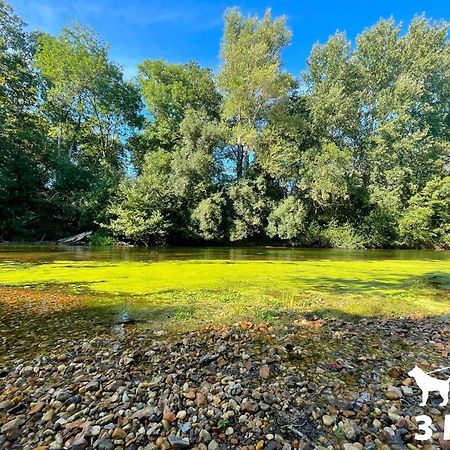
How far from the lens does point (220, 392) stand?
7.97ft

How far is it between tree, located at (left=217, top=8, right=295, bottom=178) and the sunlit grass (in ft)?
49.5

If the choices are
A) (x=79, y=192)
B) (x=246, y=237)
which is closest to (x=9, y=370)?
(x=246, y=237)

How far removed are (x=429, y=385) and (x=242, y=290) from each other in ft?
12.8

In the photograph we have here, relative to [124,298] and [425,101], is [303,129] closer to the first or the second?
[425,101]

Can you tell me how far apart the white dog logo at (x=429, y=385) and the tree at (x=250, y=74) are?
19.6 meters

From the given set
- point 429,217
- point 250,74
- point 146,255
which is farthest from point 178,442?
point 429,217

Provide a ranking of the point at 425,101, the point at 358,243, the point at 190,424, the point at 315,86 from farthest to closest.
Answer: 1. the point at 425,101
2. the point at 315,86
3. the point at 358,243
4. the point at 190,424

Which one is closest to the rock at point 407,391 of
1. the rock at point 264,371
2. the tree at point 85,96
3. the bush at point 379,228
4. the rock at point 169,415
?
the rock at point 264,371

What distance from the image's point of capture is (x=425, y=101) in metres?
26.7

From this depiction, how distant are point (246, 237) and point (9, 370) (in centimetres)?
1973

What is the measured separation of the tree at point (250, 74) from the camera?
20781mm

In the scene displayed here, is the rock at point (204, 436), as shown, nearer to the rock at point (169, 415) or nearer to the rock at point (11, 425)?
the rock at point (169, 415)

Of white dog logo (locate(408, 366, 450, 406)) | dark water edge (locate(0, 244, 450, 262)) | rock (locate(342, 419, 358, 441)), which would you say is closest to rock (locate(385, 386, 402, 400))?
white dog logo (locate(408, 366, 450, 406))

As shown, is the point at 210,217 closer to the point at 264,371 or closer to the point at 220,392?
the point at 264,371
